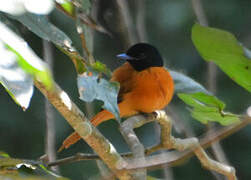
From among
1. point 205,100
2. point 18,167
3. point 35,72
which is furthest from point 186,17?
point 35,72

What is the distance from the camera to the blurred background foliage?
4.00 meters

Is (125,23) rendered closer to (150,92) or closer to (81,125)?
(150,92)

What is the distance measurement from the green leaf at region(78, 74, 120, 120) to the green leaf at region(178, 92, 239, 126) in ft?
1.33

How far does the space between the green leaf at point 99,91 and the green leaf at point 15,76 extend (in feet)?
1.29

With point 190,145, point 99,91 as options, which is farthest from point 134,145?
point 99,91

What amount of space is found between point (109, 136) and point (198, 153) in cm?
208

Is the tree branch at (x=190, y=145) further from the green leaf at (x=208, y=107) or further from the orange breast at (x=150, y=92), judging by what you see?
the orange breast at (x=150, y=92)

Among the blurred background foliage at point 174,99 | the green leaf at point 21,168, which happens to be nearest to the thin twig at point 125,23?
the blurred background foliage at point 174,99

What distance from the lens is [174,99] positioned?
169 inches

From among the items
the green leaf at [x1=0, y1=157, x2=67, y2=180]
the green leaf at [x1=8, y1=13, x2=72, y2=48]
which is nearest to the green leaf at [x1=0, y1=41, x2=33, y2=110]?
the green leaf at [x1=8, y1=13, x2=72, y2=48]

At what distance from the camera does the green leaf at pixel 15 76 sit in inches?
28.5

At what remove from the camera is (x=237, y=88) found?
172 inches

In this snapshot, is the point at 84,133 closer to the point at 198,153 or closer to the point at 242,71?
the point at 242,71

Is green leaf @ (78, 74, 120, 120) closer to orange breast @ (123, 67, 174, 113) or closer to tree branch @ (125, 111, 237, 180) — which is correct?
tree branch @ (125, 111, 237, 180)
